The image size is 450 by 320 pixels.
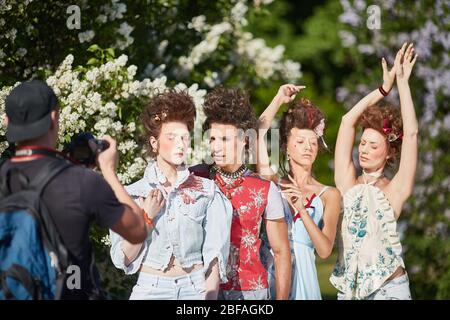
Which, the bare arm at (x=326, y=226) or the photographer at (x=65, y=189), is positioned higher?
the photographer at (x=65, y=189)

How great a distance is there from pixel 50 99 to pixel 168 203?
977mm

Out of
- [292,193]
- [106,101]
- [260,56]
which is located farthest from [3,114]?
[260,56]

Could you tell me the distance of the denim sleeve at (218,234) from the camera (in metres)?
5.12

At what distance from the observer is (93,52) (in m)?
7.03

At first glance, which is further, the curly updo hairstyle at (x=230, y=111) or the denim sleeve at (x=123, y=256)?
the curly updo hairstyle at (x=230, y=111)

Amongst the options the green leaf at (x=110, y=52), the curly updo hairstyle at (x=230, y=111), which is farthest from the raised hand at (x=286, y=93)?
the green leaf at (x=110, y=52)

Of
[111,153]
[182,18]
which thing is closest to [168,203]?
[111,153]

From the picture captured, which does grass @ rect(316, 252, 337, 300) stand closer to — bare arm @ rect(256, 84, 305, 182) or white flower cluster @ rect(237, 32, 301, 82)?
white flower cluster @ rect(237, 32, 301, 82)

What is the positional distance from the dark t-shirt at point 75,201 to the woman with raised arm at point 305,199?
1.33 meters

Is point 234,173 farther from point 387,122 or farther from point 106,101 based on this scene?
point 106,101

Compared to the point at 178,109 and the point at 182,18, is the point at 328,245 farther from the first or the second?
the point at 182,18

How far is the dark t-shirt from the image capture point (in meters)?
4.27

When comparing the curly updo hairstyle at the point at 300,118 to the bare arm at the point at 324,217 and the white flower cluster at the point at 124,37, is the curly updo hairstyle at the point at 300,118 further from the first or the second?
the white flower cluster at the point at 124,37
